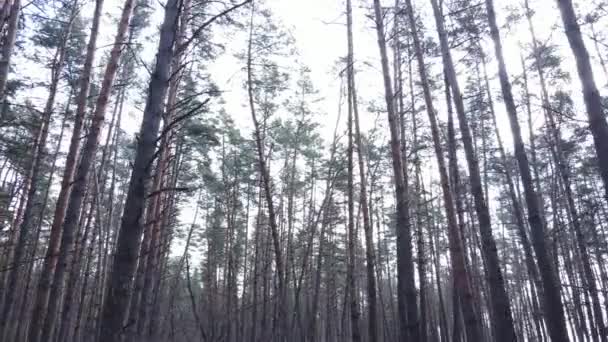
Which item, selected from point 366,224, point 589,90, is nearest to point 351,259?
point 366,224

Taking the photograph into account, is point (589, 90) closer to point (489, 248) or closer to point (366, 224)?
point (489, 248)

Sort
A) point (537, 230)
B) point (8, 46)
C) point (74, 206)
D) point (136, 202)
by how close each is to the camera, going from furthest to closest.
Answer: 1. point (537, 230)
2. point (8, 46)
3. point (74, 206)
4. point (136, 202)

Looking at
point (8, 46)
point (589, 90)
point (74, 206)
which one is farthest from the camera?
point (8, 46)

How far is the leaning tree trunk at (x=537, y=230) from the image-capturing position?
21.0 feet

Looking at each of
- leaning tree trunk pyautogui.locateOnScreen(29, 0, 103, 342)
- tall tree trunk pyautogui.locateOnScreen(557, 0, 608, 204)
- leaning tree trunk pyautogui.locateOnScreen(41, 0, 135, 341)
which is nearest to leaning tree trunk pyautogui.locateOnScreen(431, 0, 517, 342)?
tall tree trunk pyautogui.locateOnScreen(557, 0, 608, 204)

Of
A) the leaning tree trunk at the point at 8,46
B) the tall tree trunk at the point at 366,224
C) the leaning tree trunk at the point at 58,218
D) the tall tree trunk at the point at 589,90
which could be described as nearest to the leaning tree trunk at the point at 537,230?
the tall tree trunk at the point at 589,90

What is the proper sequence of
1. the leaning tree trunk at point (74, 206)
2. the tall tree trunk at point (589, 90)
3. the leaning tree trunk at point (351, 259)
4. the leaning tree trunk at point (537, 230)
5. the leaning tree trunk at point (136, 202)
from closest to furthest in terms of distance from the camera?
1. the leaning tree trunk at point (136, 202)
2. the tall tree trunk at point (589, 90)
3. the leaning tree trunk at point (537, 230)
4. the leaning tree trunk at point (74, 206)
5. the leaning tree trunk at point (351, 259)

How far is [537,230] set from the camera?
22.7 ft

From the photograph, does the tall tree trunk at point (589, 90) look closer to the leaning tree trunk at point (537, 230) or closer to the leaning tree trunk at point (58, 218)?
the leaning tree trunk at point (537, 230)

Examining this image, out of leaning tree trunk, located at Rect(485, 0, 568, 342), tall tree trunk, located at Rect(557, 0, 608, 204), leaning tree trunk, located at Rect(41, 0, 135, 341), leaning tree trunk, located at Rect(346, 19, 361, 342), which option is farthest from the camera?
leaning tree trunk, located at Rect(346, 19, 361, 342)

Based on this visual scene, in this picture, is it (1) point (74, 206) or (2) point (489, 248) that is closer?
(1) point (74, 206)

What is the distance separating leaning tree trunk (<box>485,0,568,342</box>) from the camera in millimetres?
6395

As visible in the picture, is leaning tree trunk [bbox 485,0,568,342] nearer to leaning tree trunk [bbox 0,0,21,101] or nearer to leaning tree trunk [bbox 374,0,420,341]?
leaning tree trunk [bbox 374,0,420,341]

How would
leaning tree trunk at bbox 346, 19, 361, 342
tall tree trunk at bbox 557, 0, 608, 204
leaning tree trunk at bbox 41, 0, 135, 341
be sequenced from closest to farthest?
tall tree trunk at bbox 557, 0, 608, 204 → leaning tree trunk at bbox 41, 0, 135, 341 → leaning tree trunk at bbox 346, 19, 361, 342
